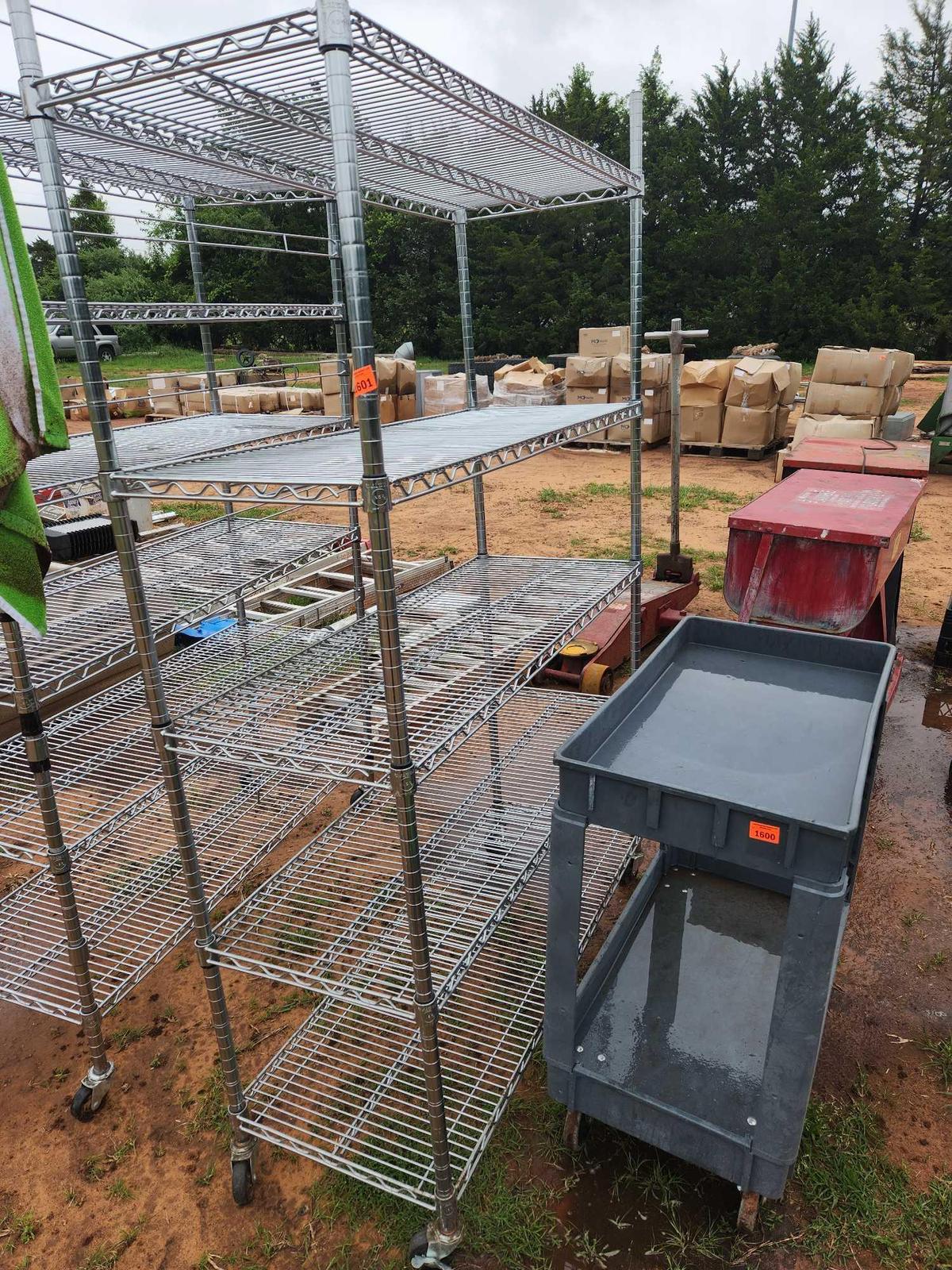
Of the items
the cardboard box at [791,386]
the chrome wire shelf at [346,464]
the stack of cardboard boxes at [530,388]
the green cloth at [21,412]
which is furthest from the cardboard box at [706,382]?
the green cloth at [21,412]

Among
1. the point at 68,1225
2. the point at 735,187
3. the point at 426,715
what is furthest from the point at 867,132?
the point at 68,1225

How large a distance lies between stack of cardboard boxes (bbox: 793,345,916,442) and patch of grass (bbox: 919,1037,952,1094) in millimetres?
9441

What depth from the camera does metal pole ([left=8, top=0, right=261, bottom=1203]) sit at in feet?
6.15

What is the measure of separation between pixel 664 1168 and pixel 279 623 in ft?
12.1

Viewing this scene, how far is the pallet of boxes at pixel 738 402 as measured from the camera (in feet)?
39.5

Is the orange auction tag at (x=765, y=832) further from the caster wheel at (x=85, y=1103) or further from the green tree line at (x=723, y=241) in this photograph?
the green tree line at (x=723, y=241)

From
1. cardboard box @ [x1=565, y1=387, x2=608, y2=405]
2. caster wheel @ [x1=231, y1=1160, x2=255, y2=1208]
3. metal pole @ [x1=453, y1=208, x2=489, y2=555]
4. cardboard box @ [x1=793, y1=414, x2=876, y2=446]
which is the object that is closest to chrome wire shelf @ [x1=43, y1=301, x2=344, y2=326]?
metal pole @ [x1=453, y1=208, x2=489, y2=555]

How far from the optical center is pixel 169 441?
3.75 m

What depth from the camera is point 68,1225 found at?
8.04 feet

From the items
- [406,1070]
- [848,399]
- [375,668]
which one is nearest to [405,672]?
[375,668]

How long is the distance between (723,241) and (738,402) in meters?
13.2

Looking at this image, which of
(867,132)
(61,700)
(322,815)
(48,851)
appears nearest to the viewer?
(48,851)

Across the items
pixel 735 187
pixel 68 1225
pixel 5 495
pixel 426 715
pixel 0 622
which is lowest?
pixel 68 1225

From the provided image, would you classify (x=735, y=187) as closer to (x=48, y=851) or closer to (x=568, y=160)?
(x=568, y=160)
